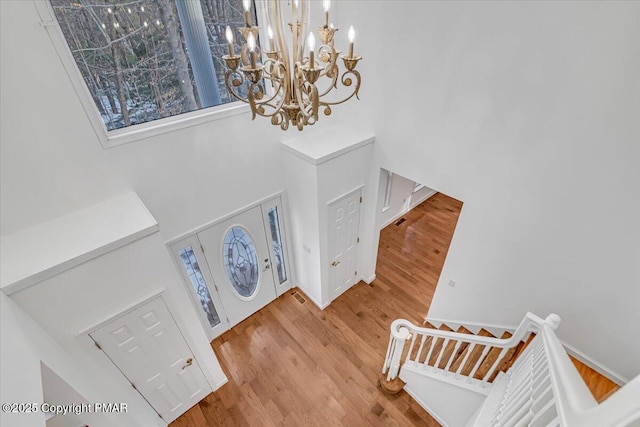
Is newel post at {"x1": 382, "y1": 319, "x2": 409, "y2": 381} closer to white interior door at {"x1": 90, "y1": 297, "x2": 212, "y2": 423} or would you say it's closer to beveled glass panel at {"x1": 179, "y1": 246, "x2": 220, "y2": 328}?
white interior door at {"x1": 90, "y1": 297, "x2": 212, "y2": 423}

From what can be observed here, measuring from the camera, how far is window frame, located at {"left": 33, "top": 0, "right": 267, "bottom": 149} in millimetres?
2036

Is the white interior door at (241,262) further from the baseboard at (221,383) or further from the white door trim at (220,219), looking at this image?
the baseboard at (221,383)

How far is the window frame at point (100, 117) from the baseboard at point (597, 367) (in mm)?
4100

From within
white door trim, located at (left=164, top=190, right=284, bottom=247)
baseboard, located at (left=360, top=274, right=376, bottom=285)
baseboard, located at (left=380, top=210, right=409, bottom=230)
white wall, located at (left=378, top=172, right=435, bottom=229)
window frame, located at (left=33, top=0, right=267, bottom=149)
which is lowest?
baseboard, located at (left=360, top=274, right=376, bottom=285)

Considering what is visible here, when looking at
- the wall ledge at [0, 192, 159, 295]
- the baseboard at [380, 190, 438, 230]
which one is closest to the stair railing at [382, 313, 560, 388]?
the wall ledge at [0, 192, 159, 295]

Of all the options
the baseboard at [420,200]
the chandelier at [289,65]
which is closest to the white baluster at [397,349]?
the chandelier at [289,65]

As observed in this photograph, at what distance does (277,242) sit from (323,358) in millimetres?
1777

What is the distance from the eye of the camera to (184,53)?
108 inches

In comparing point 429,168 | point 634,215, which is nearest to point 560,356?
point 634,215

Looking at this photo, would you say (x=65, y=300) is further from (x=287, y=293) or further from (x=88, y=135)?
(x=287, y=293)

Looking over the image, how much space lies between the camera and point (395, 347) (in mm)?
3234

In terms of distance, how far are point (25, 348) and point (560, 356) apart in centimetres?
309

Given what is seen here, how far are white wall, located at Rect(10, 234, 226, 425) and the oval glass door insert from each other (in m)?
1.11

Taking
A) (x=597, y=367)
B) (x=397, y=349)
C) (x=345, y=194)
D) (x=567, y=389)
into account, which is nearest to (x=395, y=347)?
(x=397, y=349)
